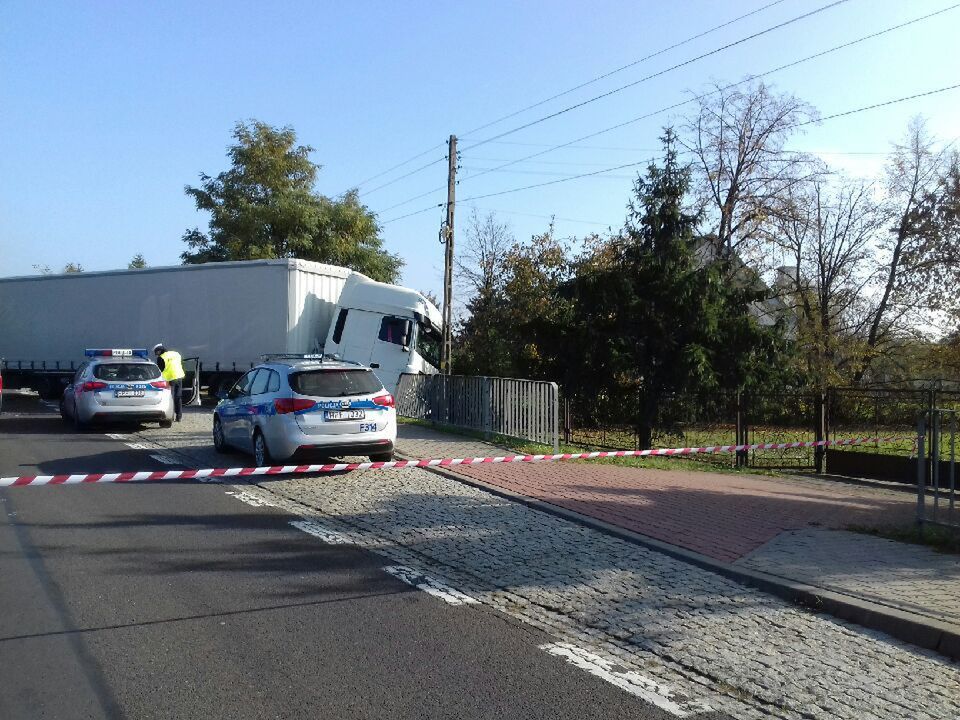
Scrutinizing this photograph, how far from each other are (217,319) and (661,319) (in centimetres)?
1291

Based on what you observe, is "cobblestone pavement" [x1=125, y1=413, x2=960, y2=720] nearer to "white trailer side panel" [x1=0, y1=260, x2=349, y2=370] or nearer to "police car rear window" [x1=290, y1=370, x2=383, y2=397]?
"police car rear window" [x1=290, y1=370, x2=383, y2=397]

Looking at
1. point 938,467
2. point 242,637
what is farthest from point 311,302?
point 242,637

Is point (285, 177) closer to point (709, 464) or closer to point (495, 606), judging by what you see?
point (709, 464)

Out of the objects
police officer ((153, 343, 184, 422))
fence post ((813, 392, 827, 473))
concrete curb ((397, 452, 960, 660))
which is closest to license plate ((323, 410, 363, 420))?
concrete curb ((397, 452, 960, 660))

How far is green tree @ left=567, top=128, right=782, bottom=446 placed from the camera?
18234mm

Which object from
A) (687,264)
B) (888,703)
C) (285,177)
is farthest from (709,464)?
(285,177)

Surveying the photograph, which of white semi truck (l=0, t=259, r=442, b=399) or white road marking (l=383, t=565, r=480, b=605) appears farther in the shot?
white semi truck (l=0, t=259, r=442, b=399)

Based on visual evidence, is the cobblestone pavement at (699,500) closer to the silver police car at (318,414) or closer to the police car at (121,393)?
the silver police car at (318,414)

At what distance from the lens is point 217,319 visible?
81.4ft

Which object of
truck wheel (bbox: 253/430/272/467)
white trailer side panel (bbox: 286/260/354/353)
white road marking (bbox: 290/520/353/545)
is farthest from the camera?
white trailer side panel (bbox: 286/260/354/353)

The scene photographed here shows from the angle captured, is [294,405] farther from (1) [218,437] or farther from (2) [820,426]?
(2) [820,426]

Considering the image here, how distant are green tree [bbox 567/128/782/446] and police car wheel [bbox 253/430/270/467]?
843 cm

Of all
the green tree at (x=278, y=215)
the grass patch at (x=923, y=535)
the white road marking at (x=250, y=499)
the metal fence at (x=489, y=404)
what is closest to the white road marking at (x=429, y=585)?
the white road marking at (x=250, y=499)

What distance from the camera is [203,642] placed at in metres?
5.29
